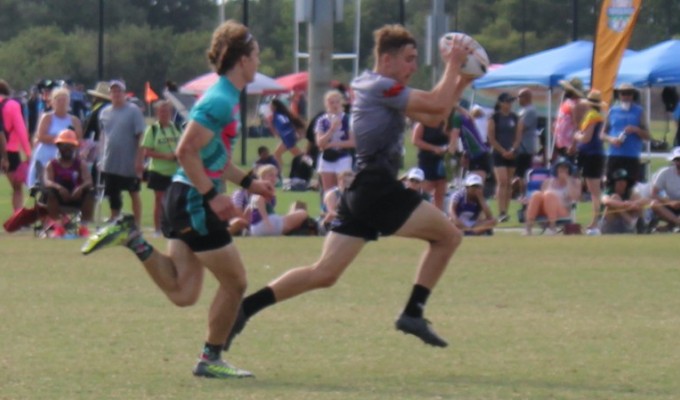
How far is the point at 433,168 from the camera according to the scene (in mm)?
19500

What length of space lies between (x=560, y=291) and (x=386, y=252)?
403 centimetres

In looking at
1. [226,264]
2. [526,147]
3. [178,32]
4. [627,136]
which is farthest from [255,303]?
[178,32]

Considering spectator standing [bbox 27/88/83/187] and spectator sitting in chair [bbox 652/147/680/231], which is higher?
spectator standing [bbox 27/88/83/187]

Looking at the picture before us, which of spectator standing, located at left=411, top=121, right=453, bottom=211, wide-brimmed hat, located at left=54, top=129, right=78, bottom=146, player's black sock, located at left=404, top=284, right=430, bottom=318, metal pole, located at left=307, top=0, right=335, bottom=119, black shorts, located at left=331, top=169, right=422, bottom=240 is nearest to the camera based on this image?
black shorts, located at left=331, top=169, right=422, bottom=240

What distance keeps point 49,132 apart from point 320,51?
9651 mm

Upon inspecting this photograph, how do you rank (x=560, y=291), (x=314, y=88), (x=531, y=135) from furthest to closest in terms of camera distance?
(x=314, y=88) < (x=531, y=135) < (x=560, y=291)

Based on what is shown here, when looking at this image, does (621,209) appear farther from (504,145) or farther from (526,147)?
(526,147)

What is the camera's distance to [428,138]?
64.0ft

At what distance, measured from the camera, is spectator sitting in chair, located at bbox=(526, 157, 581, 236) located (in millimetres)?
19766

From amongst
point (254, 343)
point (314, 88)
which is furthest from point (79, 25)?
point (254, 343)

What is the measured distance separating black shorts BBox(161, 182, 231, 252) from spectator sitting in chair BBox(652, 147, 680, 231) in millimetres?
12162

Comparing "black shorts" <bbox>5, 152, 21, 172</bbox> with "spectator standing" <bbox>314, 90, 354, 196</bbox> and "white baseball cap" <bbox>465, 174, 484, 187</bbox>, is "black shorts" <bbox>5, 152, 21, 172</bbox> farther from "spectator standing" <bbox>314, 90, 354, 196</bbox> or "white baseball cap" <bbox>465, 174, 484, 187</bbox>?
"white baseball cap" <bbox>465, 174, 484, 187</bbox>

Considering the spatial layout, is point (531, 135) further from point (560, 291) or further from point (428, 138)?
point (560, 291)

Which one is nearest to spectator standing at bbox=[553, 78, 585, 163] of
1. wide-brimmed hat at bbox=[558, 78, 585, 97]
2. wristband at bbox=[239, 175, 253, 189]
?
wide-brimmed hat at bbox=[558, 78, 585, 97]
